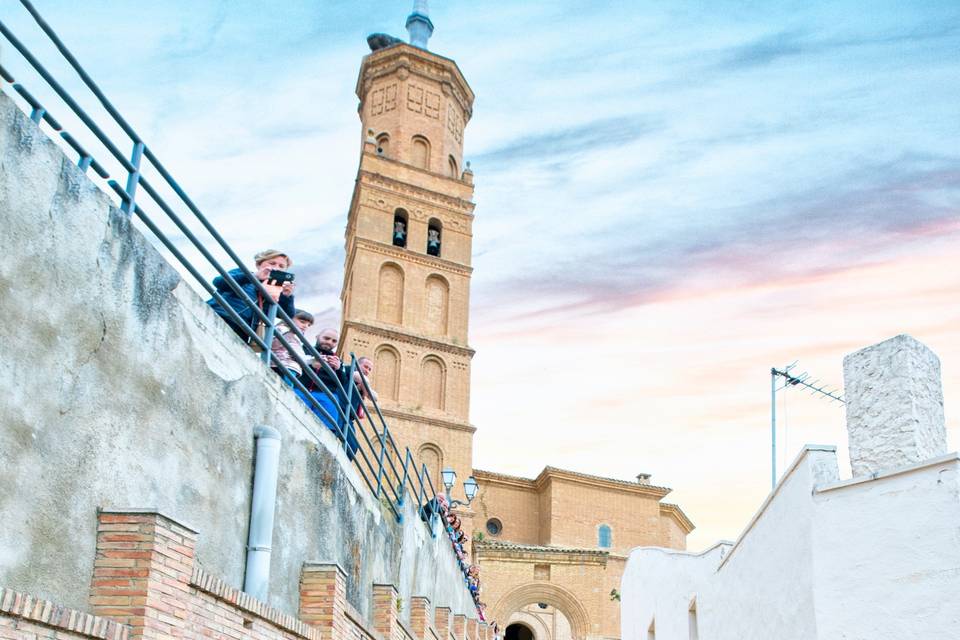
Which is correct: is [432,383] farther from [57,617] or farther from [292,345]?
[57,617]

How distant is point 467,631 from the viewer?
2055 cm

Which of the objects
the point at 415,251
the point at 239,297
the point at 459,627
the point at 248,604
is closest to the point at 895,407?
the point at 248,604

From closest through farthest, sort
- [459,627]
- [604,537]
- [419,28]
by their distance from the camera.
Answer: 1. [459,627]
2. [604,537]
3. [419,28]

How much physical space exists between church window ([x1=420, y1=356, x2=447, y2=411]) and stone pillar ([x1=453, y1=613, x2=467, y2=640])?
21.4 metres

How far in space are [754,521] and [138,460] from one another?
21.3ft

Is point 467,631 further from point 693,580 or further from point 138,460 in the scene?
point 138,460

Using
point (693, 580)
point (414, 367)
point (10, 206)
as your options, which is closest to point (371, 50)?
point (414, 367)

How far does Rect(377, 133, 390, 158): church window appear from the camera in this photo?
148 feet

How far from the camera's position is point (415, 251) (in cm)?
4275

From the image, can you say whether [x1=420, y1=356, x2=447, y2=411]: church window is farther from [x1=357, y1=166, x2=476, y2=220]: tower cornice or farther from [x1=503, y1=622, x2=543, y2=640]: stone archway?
[x1=503, y1=622, x2=543, y2=640]: stone archway

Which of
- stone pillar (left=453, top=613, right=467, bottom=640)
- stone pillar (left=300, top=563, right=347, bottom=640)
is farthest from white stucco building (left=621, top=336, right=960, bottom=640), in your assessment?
stone pillar (left=453, top=613, right=467, bottom=640)

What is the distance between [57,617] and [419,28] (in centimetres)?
4878

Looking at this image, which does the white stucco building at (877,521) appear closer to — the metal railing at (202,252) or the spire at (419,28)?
the metal railing at (202,252)

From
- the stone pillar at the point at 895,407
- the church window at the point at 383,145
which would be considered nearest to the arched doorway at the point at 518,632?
the church window at the point at 383,145
